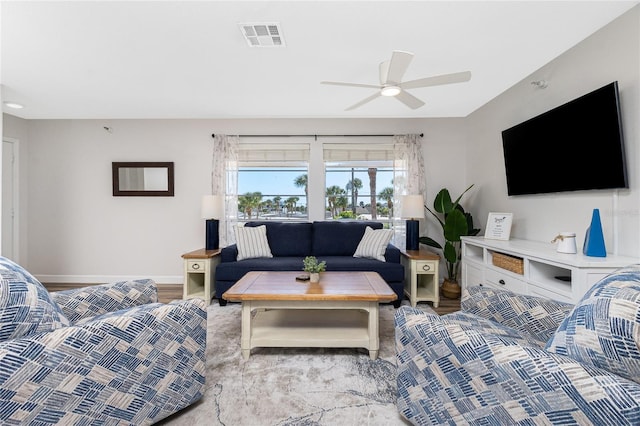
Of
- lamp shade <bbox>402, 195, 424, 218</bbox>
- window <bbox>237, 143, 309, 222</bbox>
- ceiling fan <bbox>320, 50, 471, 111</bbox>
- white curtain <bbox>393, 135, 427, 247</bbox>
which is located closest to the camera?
ceiling fan <bbox>320, 50, 471, 111</bbox>

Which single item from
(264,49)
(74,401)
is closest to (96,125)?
(264,49)

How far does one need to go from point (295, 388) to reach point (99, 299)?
123cm

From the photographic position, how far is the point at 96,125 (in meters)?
4.29

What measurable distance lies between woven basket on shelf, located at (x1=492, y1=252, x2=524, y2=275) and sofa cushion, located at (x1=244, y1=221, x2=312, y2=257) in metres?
2.11

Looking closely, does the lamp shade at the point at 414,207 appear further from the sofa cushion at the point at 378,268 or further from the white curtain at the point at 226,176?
the white curtain at the point at 226,176

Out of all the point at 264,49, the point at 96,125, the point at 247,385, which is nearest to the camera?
the point at 247,385

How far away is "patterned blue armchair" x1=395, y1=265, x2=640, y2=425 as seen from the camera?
748 millimetres

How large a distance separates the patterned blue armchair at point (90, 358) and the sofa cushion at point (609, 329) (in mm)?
1572

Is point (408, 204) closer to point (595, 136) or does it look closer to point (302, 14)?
point (595, 136)

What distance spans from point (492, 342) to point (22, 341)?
64.2 inches

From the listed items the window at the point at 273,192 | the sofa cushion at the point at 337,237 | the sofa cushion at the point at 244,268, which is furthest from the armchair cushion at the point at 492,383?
the window at the point at 273,192

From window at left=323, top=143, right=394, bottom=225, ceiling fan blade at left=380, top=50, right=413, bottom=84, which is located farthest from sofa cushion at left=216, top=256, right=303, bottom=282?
ceiling fan blade at left=380, top=50, right=413, bottom=84

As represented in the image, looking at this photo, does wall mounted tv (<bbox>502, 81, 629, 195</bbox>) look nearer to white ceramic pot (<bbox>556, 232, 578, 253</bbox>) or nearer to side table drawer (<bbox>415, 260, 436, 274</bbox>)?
white ceramic pot (<bbox>556, 232, 578, 253</bbox>)

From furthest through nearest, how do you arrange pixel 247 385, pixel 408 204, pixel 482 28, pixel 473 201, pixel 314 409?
1. pixel 473 201
2. pixel 408 204
3. pixel 482 28
4. pixel 247 385
5. pixel 314 409
